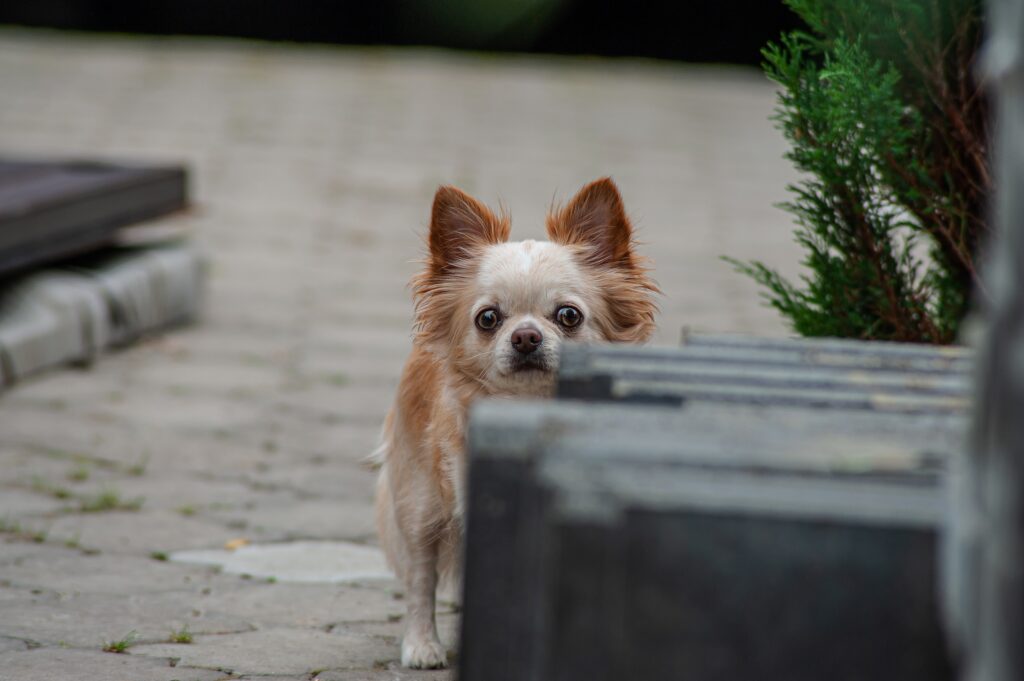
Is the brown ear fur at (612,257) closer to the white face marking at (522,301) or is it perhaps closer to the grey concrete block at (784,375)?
the white face marking at (522,301)

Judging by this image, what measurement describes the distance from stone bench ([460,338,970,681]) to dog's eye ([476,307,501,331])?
1.68 metres

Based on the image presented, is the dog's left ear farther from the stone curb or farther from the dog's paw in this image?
the stone curb

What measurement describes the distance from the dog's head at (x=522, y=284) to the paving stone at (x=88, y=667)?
954 mm

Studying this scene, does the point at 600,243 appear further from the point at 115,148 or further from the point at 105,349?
the point at 115,148

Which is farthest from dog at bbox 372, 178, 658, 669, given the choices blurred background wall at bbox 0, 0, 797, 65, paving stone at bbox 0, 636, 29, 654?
blurred background wall at bbox 0, 0, 797, 65

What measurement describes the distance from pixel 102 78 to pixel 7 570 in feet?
38.4

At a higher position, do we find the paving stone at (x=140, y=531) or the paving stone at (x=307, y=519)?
the paving stone at (x=307, y=519)

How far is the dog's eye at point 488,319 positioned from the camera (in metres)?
3.27

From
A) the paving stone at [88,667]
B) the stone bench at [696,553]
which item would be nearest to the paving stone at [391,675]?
the paving stone at [88,667]

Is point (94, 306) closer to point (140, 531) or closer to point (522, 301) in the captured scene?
point (140, 531)

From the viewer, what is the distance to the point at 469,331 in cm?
330

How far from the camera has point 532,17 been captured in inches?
627

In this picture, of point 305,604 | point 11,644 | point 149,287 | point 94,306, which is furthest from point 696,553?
point 149,287

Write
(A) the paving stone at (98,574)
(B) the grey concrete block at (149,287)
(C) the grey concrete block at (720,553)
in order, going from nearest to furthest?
(C) the grey concrete block at (720,553) < (A) the paving stone at (98,574) < (B) the grey concrete block at (149,287)
